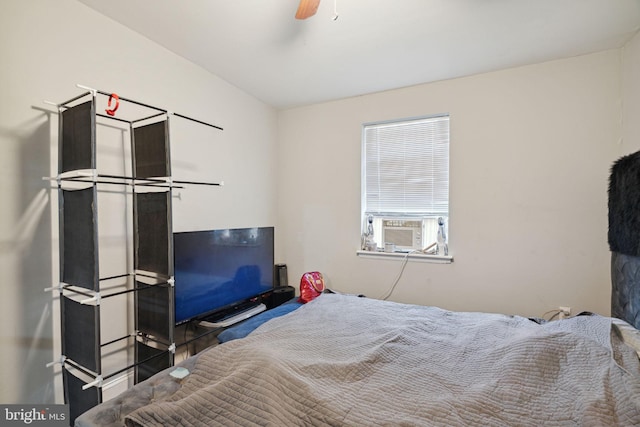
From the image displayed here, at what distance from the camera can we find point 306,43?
2104 millimetres

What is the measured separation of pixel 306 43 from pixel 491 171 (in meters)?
1.89

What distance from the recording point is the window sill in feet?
8.78

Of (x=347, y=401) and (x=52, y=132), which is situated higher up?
(x=52, y=132)

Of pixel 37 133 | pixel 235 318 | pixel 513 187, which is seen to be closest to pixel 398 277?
pixel 513 187

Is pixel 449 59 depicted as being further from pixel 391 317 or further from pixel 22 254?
pixel 22 254

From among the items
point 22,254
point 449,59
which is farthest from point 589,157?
point 22,254

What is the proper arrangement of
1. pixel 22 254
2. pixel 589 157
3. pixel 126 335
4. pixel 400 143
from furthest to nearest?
pixel 400 143 < pixel 589 157 < pixel 126 335 < pixel 22 254

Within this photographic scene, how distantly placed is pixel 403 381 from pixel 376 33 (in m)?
2.13

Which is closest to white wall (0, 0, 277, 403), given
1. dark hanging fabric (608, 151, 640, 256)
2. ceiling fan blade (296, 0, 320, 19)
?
ceiling fan blade (296, 0, 320, 19)

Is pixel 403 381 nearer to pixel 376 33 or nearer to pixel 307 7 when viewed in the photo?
pixel 307 7

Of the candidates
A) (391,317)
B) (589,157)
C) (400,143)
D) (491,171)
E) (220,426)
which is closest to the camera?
(220,426)

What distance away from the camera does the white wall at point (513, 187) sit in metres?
2.21

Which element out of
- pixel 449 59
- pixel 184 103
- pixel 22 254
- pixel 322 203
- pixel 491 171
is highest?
pixel 449 59

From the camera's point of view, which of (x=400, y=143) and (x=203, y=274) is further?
(x=400, y=143)
